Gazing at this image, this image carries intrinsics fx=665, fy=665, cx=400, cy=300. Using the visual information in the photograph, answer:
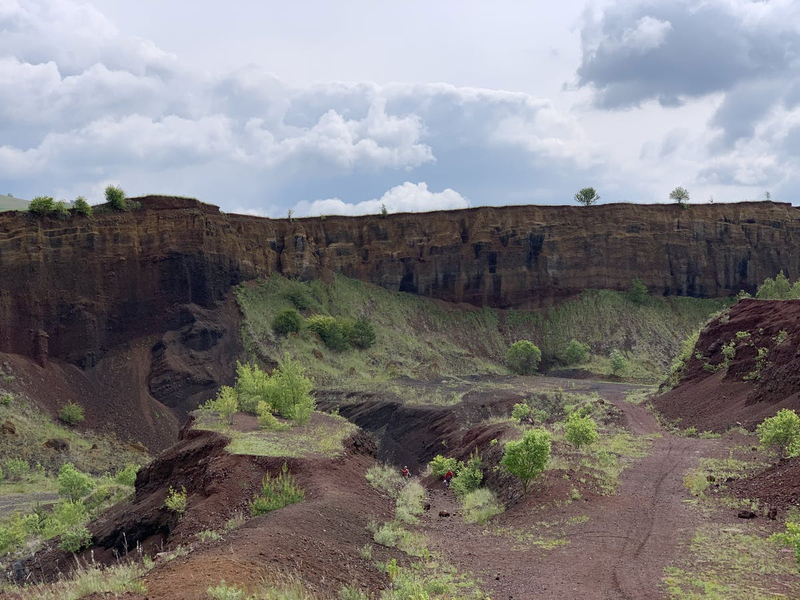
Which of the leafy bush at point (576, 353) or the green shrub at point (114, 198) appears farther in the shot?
the leafy bush at point (576, 353)

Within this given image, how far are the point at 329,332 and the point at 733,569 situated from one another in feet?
159

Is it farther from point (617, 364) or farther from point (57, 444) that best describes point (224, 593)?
point (617, 364)

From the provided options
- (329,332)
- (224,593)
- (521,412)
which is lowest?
(521,412)

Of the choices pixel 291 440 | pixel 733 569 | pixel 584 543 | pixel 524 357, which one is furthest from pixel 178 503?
pixel 524 357

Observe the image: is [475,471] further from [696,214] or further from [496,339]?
[696,214]

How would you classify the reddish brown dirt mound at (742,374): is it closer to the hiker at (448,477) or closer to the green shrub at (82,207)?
the hiker at (448,477)

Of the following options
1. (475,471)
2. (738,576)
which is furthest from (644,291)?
(738,576)

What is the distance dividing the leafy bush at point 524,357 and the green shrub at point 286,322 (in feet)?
69.4

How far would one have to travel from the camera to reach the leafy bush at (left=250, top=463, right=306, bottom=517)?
16.2 m

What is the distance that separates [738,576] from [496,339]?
193 ft

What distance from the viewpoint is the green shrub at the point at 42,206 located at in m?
47.5

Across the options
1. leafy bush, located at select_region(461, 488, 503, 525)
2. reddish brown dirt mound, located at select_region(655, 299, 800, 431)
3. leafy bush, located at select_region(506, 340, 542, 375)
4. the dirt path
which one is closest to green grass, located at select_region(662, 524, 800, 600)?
the dirt path

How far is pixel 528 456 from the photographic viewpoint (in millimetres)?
17562

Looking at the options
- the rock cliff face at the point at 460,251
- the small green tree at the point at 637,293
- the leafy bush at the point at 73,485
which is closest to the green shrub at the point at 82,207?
the rock cliff face at the point at 460,251
